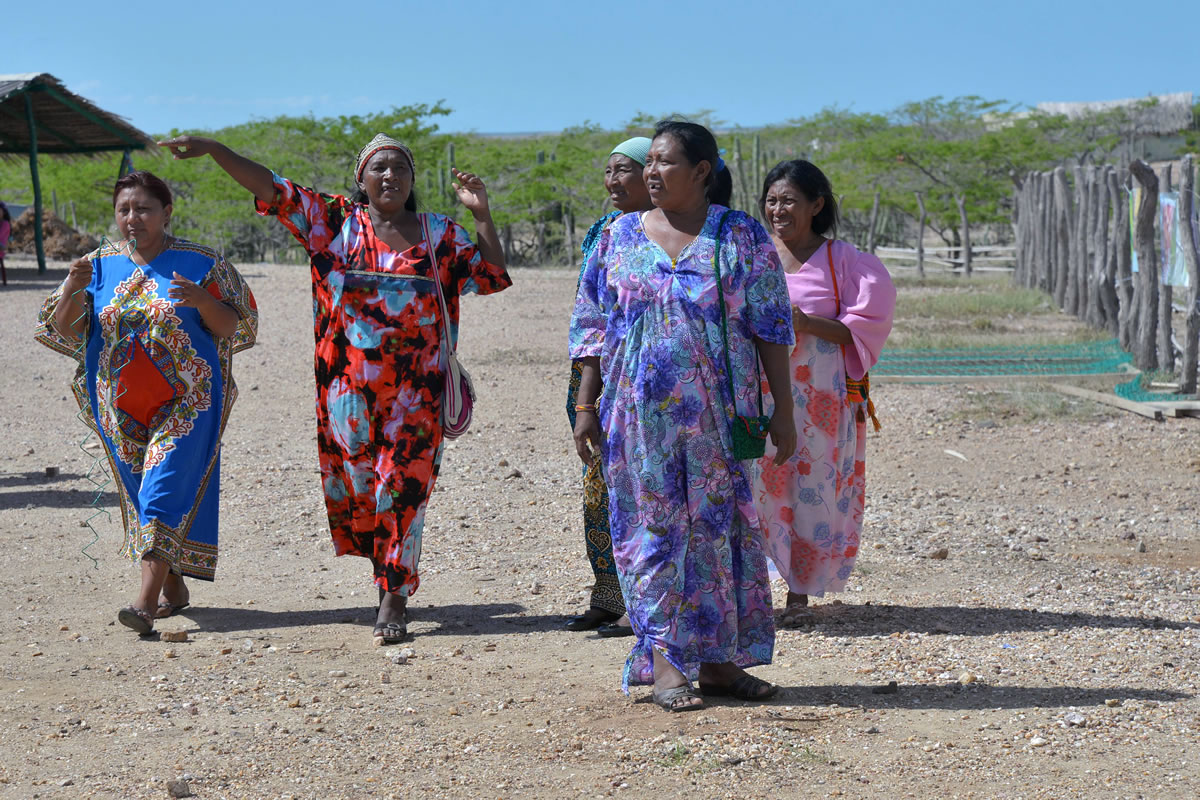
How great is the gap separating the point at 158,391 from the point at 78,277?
0.51 metres

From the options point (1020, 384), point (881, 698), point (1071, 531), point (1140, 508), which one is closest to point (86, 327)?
point (881, 698)

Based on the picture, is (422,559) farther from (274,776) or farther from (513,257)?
(513,257)

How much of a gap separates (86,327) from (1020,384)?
8.39 m

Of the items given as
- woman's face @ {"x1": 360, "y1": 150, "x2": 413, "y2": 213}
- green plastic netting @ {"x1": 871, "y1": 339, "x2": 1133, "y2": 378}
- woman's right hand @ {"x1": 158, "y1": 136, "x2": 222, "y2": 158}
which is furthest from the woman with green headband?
green plastic netting @ {"x1": 871, "y1": 339, "x2": 1133, "y2": 378}

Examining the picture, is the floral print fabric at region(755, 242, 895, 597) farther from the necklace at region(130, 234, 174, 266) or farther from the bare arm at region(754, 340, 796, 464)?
the necklace at region(130, 234, 174, 266)

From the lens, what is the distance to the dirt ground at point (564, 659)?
3414mm

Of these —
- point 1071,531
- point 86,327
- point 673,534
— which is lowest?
point 1071,531

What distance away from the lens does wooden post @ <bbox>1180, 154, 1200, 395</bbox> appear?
424 inches

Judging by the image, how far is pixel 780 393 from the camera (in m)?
3.86

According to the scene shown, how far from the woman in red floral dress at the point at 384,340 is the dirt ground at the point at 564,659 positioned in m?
0.45

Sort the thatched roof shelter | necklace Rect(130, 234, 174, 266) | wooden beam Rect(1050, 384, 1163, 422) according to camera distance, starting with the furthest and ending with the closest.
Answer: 1. the thatched roof shelter
2. wooden beam Rect(1050, 384, 1163, 422)
3. necklace Rect(130, 234, 174, 266)

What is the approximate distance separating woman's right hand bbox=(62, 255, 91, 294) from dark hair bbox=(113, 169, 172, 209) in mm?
254

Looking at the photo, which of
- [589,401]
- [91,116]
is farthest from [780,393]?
[91,116]

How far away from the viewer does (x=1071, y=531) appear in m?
6.68
